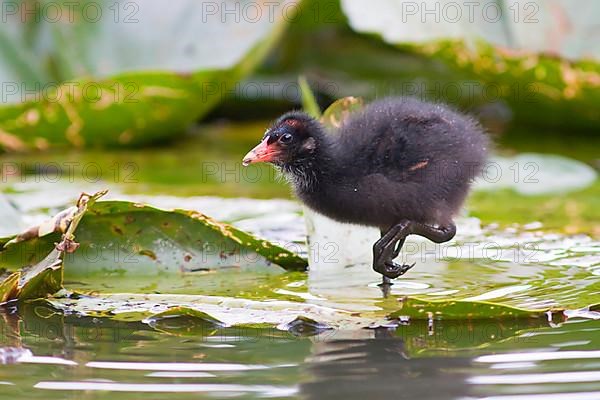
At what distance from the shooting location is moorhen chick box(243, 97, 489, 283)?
9.36ft

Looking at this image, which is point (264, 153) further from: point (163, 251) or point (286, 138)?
point (163, 251)

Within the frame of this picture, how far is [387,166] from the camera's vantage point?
2.88 meters

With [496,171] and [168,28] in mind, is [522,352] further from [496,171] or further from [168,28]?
[168,28]

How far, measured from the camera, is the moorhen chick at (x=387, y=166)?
2.85 m

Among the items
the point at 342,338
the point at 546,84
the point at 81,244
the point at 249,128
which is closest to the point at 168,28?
the point at 249,128

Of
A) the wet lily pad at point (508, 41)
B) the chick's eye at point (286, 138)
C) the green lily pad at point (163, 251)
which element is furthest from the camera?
the wet lily pad at point (508, 41)

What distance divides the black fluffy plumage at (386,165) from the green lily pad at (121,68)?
1.38 metres

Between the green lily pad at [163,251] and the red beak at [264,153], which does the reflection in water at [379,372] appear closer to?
the green lily pad at [163,251]

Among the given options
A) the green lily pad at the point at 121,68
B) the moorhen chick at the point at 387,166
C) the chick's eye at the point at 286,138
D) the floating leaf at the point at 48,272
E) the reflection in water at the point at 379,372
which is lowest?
the reflection in water at the point at 379,372

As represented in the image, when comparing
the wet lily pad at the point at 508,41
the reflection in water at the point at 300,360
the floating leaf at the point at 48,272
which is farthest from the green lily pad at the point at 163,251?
the wet lily pad at the point at 508,41

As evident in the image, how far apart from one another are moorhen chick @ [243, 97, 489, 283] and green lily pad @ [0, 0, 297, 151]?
1379 millimetres

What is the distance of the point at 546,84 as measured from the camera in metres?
4.38

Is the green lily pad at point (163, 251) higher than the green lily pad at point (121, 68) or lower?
lower

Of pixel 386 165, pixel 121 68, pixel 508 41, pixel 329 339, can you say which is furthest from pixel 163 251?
pixel 508 41
